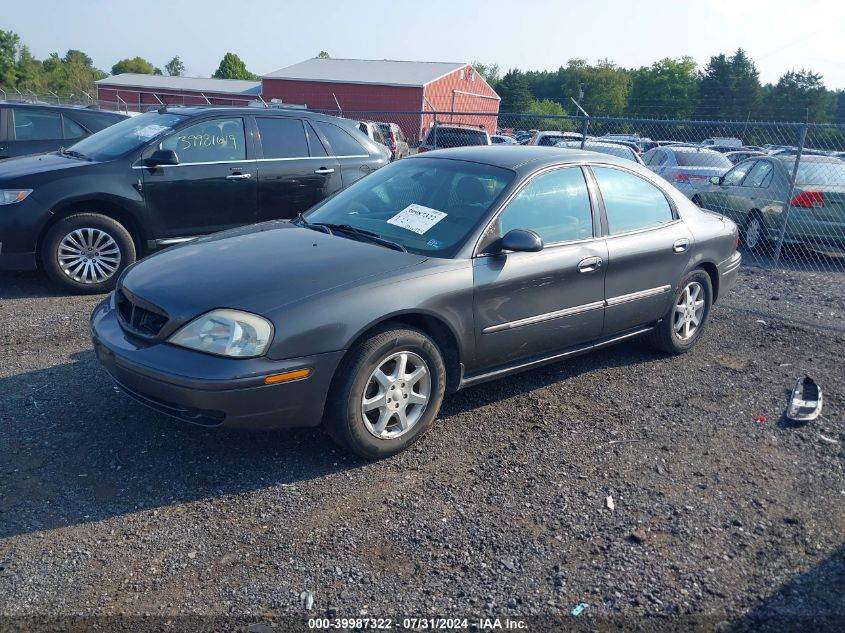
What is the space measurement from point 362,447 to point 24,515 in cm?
161

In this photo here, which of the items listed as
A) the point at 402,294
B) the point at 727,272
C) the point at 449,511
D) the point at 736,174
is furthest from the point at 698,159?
the point at 449,511

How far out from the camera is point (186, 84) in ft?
175

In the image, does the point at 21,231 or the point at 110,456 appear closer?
the point at 110,456

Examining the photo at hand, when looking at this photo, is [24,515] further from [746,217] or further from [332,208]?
[746,217]

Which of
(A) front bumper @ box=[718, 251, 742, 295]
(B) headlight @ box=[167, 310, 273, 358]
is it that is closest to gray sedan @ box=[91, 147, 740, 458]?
(B) headlight @ box=[167, 310, 273, 358]

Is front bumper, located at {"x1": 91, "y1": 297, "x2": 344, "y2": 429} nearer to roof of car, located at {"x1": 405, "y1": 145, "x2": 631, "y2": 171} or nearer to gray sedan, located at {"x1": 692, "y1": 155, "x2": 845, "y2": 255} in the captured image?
roof of car, located at {"x1": 405, "y1": 145, "x2": 631, "y2": 171}

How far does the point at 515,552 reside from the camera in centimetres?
328

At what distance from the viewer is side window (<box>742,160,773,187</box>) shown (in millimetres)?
11148

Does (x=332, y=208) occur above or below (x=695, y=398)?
above

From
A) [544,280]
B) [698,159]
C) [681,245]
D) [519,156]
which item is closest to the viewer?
[544,280]

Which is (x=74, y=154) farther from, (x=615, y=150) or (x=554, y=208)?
(x=615, y=150)

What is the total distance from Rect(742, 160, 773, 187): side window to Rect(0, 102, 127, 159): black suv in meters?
9.31

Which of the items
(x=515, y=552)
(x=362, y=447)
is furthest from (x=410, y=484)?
(x=515, y=552)

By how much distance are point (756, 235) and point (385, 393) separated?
917 cm
